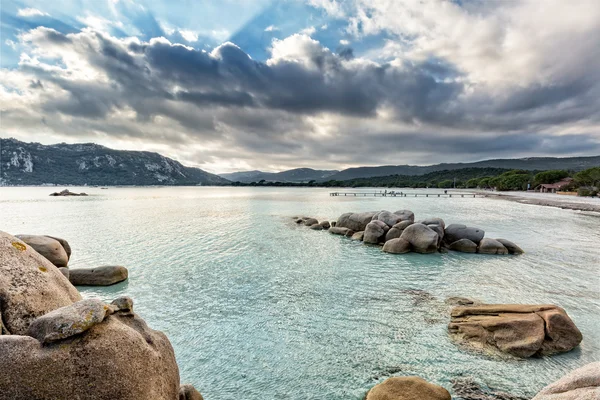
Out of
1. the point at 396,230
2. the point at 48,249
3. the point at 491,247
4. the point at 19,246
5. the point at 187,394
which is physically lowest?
the point at 491,247

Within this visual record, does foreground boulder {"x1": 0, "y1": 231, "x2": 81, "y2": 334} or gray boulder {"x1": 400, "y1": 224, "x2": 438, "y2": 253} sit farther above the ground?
foreground boulder {"x1": 0, "y1": 231, "x2": 81, "y2": 334}

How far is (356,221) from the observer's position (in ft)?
104

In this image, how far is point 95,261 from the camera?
19.4 meters

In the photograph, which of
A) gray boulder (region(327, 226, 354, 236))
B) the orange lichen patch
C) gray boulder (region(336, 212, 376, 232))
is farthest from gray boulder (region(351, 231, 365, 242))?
the orange lichen patch

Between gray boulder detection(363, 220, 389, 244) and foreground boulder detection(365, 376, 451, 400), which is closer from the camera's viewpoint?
foreground boulder detection(365, 376, 451, 400)

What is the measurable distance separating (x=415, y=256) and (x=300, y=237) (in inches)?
451

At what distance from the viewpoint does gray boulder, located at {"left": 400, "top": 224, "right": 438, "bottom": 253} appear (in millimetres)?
21719

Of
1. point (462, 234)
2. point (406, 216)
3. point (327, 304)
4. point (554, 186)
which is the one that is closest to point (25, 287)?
point (327, 304)

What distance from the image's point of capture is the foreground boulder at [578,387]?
4152 mm

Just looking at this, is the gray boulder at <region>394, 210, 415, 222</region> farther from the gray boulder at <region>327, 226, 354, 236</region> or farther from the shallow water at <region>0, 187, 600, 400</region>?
the shallow water at <region>0, 187, 600, 400</region>

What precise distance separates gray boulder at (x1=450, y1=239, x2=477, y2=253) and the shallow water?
5.74 ft

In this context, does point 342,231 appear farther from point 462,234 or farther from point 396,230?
point 462,234

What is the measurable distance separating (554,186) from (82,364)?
16921cm

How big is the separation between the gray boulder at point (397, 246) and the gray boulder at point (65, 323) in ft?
65.8
